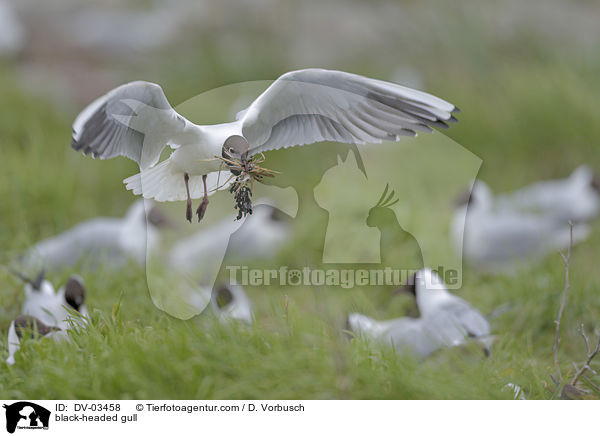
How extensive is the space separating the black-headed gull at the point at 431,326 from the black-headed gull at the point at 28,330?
770 millimetres

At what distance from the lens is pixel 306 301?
2.22m

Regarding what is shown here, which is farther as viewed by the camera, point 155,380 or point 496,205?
point 496,205

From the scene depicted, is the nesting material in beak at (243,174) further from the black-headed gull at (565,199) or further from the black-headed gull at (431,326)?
the black-headed gull at (565,199)

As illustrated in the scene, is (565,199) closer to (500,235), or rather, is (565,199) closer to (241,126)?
(500,235)

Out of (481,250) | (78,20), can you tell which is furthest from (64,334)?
(78,20)

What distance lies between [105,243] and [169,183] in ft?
4.39

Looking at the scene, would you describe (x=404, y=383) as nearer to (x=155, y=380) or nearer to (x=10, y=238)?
(x=155, y=380)

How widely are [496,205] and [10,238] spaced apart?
2.12 metres

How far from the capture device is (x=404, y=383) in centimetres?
145

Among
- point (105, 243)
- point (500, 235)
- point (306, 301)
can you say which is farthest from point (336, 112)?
point (500, 235)

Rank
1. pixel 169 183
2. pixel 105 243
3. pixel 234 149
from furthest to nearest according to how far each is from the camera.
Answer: pixel 105 243 < pixel 169 183 < pixel 234 149
